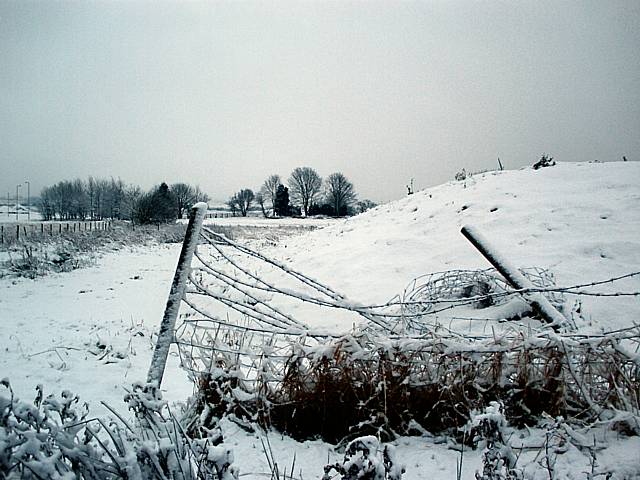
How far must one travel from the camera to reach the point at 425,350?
2588 mm

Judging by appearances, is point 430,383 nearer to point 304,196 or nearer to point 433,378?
point 433,378

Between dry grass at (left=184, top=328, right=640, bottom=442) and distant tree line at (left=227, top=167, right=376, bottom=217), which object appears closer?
dry grass at (left=184, top=328, right=640, bottom=442)

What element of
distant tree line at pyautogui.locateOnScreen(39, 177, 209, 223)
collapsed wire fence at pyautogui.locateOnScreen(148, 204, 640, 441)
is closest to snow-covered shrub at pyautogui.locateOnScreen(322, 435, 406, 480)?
collapsed wire fence at pyautogui.locateOnScreen(148, 204, 640, 441)

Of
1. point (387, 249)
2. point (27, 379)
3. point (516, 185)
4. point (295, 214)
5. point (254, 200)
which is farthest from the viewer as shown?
point (254, 200)

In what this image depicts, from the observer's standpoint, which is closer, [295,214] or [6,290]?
[6,290]

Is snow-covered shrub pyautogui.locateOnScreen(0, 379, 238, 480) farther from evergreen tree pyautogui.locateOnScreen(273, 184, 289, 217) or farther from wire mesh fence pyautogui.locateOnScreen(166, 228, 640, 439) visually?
evergreen tree pyautogui.locateOnScreen(273, 184, 289, 217)

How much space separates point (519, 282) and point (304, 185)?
236ft

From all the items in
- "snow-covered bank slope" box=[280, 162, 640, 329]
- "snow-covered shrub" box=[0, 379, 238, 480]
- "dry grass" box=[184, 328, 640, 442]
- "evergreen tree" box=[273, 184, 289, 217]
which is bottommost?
"dry grass" box=[184, 328, 640, 442]

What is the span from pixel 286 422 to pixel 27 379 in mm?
3356

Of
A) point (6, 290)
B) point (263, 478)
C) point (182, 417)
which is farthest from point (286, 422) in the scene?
point (6, 290)

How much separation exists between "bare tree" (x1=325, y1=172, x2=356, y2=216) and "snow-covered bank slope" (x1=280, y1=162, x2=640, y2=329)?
190ft

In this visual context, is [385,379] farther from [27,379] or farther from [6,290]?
[6,290]

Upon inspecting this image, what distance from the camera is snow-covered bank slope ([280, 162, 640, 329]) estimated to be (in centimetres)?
588

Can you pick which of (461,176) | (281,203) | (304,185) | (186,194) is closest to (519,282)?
(461,176)
